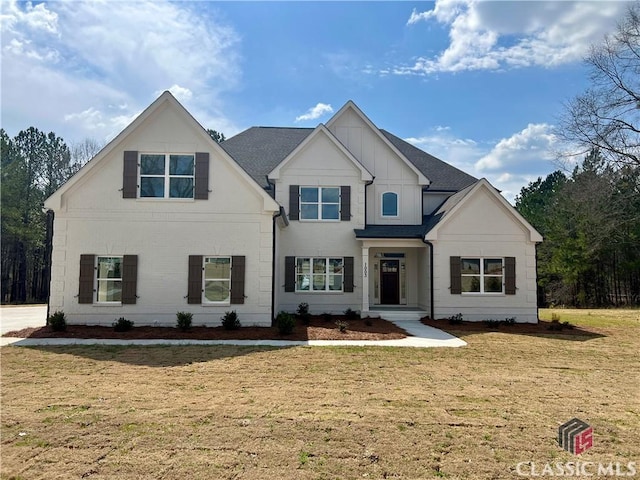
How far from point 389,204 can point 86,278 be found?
12.5 m

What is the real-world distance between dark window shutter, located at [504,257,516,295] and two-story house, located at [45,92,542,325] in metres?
0.04

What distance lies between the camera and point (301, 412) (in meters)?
5.79

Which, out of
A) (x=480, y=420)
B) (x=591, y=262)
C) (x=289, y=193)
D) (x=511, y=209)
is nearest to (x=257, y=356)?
(x=480, y=420)

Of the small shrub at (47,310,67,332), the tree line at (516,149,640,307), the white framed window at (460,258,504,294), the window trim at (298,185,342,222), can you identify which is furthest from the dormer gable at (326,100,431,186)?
the tree line at (516,149,640,307)

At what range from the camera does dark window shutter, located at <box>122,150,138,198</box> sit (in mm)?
14227

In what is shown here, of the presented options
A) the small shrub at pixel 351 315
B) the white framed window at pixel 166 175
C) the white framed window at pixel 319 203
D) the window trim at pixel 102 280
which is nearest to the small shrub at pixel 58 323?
the window trim at pixel 102 280

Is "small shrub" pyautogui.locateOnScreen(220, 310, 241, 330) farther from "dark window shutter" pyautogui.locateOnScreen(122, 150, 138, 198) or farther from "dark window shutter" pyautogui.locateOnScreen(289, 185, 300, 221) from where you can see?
"dark window shutter" pyautogui.locateOnScreen(289, 185, 300, 221)

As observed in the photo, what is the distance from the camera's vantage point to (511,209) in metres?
16.7

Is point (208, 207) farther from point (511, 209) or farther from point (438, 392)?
point (511, 209)

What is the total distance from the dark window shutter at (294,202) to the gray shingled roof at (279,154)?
1.26 metres

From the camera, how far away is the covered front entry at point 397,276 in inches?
740

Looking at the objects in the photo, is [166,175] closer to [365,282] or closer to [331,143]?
[331,143]

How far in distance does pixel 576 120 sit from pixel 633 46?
4702 mm

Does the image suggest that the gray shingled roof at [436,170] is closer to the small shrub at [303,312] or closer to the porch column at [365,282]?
the porch column at [365,282]
